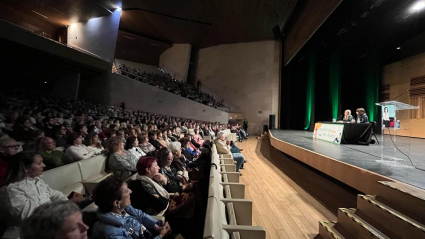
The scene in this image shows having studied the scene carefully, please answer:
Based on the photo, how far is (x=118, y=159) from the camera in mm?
2301

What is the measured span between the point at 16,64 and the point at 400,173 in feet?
43.8

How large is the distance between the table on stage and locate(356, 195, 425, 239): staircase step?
2882 mm

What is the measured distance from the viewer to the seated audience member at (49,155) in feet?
6.66

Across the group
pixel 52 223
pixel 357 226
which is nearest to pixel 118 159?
pixel 52 223

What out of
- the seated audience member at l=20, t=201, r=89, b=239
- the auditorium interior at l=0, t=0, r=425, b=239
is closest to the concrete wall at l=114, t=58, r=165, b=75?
the auditorium interior at l=0, t=0, r=425, b=239

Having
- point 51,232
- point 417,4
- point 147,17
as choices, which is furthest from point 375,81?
point 147,17

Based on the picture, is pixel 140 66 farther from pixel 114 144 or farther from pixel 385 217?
pixel 385 217

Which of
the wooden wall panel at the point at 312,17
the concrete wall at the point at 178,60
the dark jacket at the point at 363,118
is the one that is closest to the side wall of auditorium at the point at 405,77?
the dark jacket at the point at 363,118

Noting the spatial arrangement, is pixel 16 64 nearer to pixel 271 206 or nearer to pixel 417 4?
pixel 271 206

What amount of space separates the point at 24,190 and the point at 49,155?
101cm

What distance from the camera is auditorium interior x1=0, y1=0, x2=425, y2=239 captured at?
4.44ft

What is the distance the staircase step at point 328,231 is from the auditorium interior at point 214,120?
0.06 ft

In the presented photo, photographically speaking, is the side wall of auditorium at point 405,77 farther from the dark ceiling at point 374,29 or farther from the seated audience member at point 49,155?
the seated audience member at point 49,155

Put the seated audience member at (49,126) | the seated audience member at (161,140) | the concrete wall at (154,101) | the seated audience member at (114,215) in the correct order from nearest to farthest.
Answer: the seated audience member at (114,215)
the seated audience member at (161,140)
the seated audience member at (49,126)
the concrete wall at (154,101)
